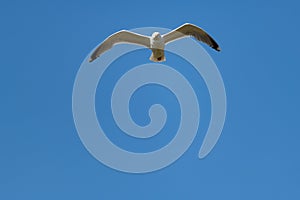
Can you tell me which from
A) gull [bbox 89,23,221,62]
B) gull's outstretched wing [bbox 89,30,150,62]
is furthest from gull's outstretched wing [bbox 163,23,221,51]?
gull's outstretched wing [bbox 89,30,150,62]

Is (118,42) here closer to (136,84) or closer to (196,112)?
(136,84)

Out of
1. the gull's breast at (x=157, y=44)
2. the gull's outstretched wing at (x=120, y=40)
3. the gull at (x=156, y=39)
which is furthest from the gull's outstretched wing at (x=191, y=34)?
the gull's outstretched wing at (x=120, y=40)

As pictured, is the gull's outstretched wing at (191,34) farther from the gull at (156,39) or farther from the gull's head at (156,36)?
the gull's head at (156,36)

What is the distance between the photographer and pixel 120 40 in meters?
6.18

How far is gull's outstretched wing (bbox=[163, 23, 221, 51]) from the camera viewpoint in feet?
19.8

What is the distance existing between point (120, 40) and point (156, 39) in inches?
25.8

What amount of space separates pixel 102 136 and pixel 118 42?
158cm

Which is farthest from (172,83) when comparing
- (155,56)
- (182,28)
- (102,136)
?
(102,136)

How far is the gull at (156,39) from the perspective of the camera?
591 centimetres

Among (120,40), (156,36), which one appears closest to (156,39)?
(156,36)

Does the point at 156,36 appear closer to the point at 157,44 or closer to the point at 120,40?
the point at 157,44

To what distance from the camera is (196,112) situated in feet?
20.0

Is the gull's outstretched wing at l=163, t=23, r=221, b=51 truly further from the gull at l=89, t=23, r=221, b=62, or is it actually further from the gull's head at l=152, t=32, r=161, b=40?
the gull's head at l=152, t=32, r=161, b=40

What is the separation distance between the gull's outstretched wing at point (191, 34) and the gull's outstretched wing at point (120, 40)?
376 mm
